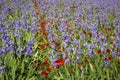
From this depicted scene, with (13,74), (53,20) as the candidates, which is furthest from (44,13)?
(13,74)

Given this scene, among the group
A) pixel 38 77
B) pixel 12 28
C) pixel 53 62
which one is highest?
pixel 12 28

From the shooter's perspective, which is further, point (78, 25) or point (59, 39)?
point (78, 25)

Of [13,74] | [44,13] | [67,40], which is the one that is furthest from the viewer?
[44,13]

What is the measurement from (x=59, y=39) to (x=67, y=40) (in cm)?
77

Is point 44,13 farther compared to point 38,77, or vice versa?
point 44,13

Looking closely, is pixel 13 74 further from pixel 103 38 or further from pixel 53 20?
pixel 53 20

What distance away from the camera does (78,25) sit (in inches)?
257

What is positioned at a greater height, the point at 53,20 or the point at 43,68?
the point at 53,20

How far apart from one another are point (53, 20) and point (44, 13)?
3.84 ft

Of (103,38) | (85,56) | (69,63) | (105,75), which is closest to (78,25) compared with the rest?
(103,38)

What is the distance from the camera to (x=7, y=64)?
4059mm

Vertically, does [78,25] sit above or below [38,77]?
above

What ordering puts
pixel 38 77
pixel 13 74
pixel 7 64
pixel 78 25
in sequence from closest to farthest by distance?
pixel 13 74 → pixel 7 64 → pixel 38 77 → pixel 78 25

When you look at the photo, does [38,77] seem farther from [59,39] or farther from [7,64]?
[59,39]
